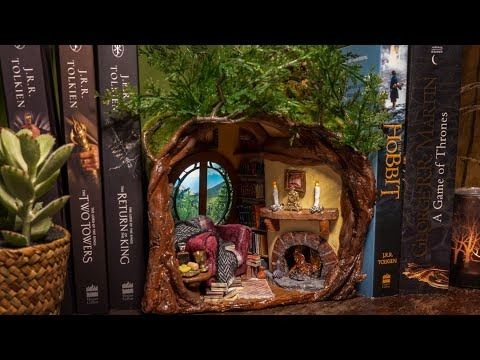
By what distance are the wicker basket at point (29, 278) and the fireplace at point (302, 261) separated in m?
0.64

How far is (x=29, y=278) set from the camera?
0.64 metres

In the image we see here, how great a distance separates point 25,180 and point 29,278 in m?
0.15

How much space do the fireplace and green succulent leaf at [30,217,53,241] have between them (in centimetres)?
66

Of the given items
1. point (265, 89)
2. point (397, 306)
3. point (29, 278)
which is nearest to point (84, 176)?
point (29, 278)

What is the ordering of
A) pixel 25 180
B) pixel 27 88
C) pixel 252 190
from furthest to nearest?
pixel 252 190
pixel 27 88
pixel 25 180

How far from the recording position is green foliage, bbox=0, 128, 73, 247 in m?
0.63

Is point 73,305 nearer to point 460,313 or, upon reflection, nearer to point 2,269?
point 2,269

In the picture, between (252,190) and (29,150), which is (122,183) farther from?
(252,190)

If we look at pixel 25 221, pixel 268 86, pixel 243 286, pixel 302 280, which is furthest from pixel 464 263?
pixel 25 221

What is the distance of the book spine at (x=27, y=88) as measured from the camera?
0.83 meters

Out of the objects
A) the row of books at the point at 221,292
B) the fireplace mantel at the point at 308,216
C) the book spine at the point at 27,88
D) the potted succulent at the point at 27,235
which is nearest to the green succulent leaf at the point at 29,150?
the potted succulent at the point at 27,235

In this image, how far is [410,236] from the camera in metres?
1.03

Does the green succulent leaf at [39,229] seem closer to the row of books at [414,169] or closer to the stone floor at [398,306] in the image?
the stone floor at [398,306]

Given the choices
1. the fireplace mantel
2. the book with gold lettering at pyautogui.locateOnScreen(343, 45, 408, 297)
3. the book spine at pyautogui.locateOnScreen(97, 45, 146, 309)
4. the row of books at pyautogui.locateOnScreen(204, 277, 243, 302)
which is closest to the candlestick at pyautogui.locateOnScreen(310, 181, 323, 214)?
the fireplace mantel
